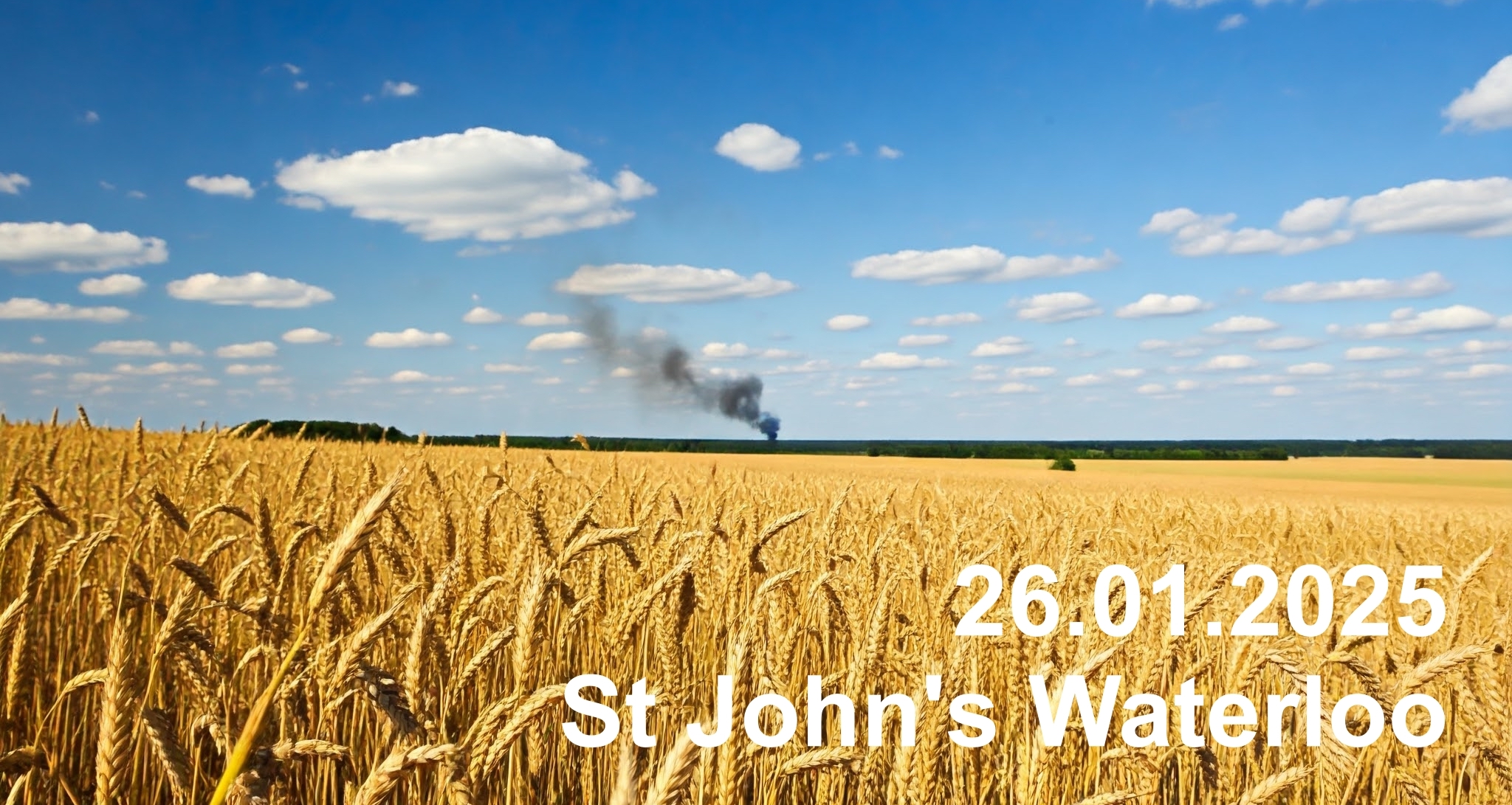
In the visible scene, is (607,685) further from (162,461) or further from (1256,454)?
(1256,454)

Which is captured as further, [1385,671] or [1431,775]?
[1385,671]

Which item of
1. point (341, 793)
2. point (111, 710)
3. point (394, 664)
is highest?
point (111, 710)

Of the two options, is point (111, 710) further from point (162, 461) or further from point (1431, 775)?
point (162, 461)

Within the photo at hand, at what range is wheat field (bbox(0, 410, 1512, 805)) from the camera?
1673 mm

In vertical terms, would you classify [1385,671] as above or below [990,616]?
below

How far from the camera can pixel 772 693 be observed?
2.36m

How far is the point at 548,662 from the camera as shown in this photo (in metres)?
3.49

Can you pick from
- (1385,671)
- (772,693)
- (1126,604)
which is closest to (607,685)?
(772,693)

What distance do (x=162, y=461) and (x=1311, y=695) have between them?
6.33 m

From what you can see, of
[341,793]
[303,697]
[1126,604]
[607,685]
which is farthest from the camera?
[1126,604]

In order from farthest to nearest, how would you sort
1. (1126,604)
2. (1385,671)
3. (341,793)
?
(1385,671)
(1126,604)
(341,793)

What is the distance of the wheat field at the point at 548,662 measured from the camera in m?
1.67

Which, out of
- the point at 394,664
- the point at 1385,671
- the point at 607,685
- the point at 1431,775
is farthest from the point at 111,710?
the point at 1385,671

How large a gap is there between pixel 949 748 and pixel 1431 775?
1.57m
